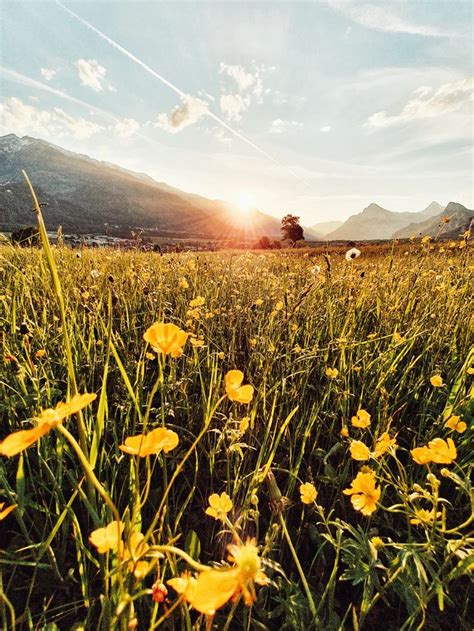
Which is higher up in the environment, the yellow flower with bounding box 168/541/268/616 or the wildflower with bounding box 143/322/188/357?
the wildflower with bounding box 143/322/188/357

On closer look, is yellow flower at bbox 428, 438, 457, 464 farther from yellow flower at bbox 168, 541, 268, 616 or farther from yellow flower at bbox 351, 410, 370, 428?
yellow flower at bbox 168, 541, 268, 616

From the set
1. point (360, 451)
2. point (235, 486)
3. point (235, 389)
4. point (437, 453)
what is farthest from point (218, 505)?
point (437, 453)

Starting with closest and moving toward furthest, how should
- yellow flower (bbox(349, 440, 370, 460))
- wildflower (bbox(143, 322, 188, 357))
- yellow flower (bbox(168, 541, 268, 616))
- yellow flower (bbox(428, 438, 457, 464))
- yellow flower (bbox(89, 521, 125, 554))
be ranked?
yellow flower (bbox(168, 541, 268, 616))
yellow flower (bbox(89, 521, 125, 554))
wildflower (bbox(143, 322, 188, 357))
yellow flower (bbox(428, 438, 457, 464))
yellow flower (bbox(349, 440, 370, 460))

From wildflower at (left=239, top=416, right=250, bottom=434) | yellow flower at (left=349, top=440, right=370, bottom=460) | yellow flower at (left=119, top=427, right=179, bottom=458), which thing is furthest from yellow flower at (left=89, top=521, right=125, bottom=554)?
yellow flower at (left=349, top=440, right=370, bottom=460)

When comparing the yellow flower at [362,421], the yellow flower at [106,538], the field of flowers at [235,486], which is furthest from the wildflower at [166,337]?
the yellow flower at [362,421]

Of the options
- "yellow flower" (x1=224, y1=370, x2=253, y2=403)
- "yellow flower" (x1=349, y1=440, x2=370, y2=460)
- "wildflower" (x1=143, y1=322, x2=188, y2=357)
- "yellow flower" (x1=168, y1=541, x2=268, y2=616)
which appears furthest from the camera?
"yellow flower" (x1=349, y1=440, x2=370, y2=460)

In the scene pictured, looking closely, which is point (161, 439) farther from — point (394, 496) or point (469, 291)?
point (469, 291)

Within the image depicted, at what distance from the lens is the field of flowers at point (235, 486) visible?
0.73 metres

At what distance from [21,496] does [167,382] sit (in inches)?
30.0

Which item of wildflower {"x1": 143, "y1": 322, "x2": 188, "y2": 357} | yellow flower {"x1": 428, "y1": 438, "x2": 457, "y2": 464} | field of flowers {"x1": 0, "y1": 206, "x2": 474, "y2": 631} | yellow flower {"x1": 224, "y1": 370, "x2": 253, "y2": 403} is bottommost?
field of flowers {"x1": 0, "y1": 206, "x2": 474, "y2": 631}

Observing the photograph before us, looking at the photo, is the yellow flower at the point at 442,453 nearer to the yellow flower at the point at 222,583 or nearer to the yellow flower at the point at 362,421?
the yellow flower at the point at 362,421

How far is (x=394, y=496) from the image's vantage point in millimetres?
1401

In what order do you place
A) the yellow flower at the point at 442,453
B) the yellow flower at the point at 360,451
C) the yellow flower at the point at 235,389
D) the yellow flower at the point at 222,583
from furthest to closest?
the yellow flower at the point at 360,451, the yellow flower at the point at 442,453, the yellow flower at the point at 235,389, the yellow flower at the point at 222,583

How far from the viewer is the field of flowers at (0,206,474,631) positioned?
733 mm
